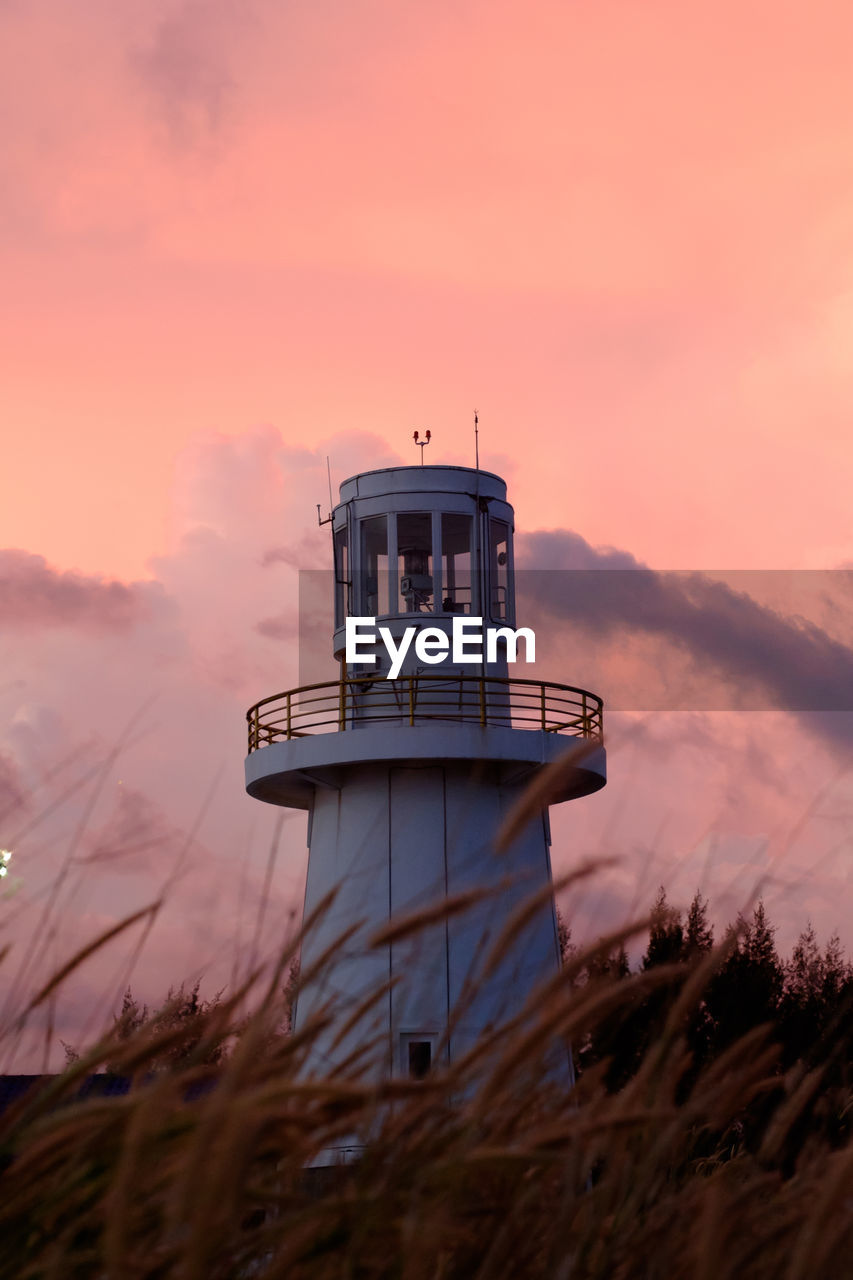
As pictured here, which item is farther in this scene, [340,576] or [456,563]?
[340,576]

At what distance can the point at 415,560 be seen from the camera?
18219mm

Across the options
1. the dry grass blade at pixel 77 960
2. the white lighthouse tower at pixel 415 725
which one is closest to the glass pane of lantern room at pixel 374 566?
the white lighthouse tower at pixel 415 725

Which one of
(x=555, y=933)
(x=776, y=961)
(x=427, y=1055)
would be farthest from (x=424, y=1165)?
(x=776, y=961)

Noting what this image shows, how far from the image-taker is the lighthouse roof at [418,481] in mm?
18234

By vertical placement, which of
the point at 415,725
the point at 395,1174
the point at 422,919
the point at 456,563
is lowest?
the point at 395,1174

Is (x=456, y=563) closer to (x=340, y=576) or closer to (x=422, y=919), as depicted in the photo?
(x=340, y=576)

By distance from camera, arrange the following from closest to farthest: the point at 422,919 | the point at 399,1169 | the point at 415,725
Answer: the point at 422,919 → the point at 399,1169 → the point at 415,725

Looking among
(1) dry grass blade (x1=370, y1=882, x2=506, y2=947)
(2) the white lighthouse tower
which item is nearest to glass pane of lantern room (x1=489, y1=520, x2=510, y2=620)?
(2) the white lighthouse tower

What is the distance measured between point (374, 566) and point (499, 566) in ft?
5.38

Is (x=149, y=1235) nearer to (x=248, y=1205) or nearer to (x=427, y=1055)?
(x=248, y=1205)

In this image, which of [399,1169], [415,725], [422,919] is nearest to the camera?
[422,919]

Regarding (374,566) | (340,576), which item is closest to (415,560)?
(374,566)

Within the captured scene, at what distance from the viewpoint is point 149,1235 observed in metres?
2.21

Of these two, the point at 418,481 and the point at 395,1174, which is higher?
the point at 418,481
